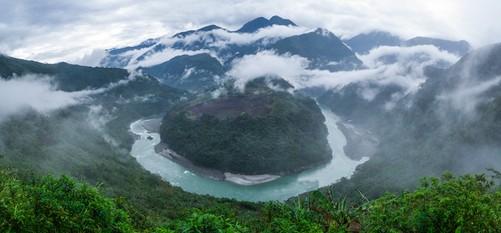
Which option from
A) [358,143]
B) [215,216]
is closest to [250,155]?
[358,143]

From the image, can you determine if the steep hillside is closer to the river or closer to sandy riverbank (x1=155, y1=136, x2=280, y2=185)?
the river

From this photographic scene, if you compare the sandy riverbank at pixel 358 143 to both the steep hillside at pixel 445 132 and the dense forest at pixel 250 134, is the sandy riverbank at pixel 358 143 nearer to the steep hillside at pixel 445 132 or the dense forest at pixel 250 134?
the steep hillside at pixel 445 132

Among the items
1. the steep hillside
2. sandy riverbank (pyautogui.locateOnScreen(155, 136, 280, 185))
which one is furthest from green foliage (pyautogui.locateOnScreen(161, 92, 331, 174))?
the steep hillside

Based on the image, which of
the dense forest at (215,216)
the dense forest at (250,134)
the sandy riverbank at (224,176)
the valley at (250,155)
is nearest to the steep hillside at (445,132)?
the valley at (250,155)

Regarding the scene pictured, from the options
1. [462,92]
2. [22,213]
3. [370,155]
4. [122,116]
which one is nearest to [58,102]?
[122,116]

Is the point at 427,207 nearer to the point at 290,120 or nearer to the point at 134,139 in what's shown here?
the point at 290,120
